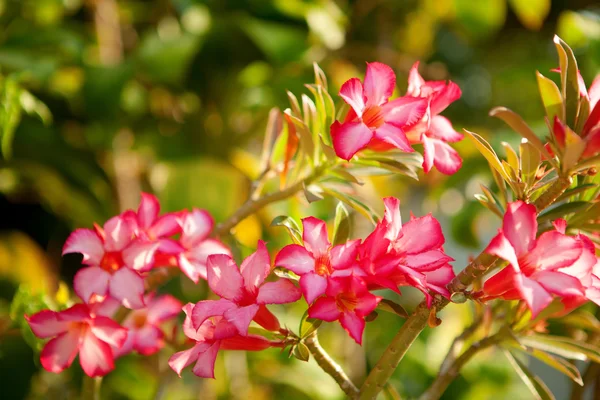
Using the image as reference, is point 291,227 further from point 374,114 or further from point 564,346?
point 564,346

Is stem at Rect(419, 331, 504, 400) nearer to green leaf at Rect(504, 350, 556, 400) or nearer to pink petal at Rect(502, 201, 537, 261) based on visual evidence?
green leaf at Rect(504, 350, 556, 400)

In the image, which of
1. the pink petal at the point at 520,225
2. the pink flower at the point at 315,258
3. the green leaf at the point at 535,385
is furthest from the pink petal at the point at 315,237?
the green leaf at the point at 535,385

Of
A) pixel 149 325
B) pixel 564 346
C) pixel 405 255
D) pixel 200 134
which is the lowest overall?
pixel 200 134

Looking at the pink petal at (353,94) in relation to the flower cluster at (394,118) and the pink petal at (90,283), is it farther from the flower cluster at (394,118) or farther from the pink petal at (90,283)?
the pink petal at (90,283)

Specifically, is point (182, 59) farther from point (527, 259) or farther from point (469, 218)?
point (527, 259)

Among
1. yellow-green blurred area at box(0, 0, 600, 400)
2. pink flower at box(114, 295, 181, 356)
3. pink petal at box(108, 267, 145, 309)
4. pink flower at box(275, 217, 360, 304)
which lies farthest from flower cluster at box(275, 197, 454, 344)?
yellow-green blurred area at box(0, 0, 600, 400)

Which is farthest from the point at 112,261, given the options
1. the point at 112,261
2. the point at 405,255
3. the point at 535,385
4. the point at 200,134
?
the point at 200,134

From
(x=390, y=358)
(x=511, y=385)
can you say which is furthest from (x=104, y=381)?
(x=390, y=358)
